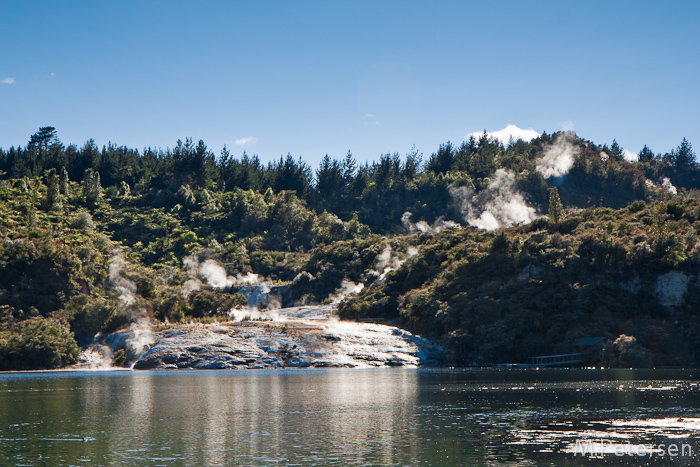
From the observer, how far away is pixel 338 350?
134875mm

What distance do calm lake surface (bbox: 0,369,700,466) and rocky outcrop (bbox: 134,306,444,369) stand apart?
36.9 metres

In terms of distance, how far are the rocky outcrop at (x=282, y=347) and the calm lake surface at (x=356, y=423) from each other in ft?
121

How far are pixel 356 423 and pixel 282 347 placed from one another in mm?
80008

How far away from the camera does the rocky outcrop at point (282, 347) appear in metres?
130

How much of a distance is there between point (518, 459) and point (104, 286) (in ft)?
455

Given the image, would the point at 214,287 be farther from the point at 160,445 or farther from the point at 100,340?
the point at 160,445

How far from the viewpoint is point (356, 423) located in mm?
55188

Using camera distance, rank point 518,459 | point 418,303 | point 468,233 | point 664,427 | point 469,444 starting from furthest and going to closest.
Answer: point 468,233 → point 418,303 → point 664,427 → point 469,444 → point 518,459

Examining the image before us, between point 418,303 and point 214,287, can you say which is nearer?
point 418,303

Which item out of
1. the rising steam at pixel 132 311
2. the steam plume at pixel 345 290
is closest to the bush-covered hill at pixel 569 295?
the steam plume at pixel 345 290

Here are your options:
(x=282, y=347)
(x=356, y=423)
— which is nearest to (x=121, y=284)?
(x=282, y=347)

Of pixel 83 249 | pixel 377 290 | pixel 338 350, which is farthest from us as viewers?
pixel 377 290

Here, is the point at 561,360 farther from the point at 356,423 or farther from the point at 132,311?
the point at 356,423

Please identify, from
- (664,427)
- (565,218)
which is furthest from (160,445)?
(565,218)
